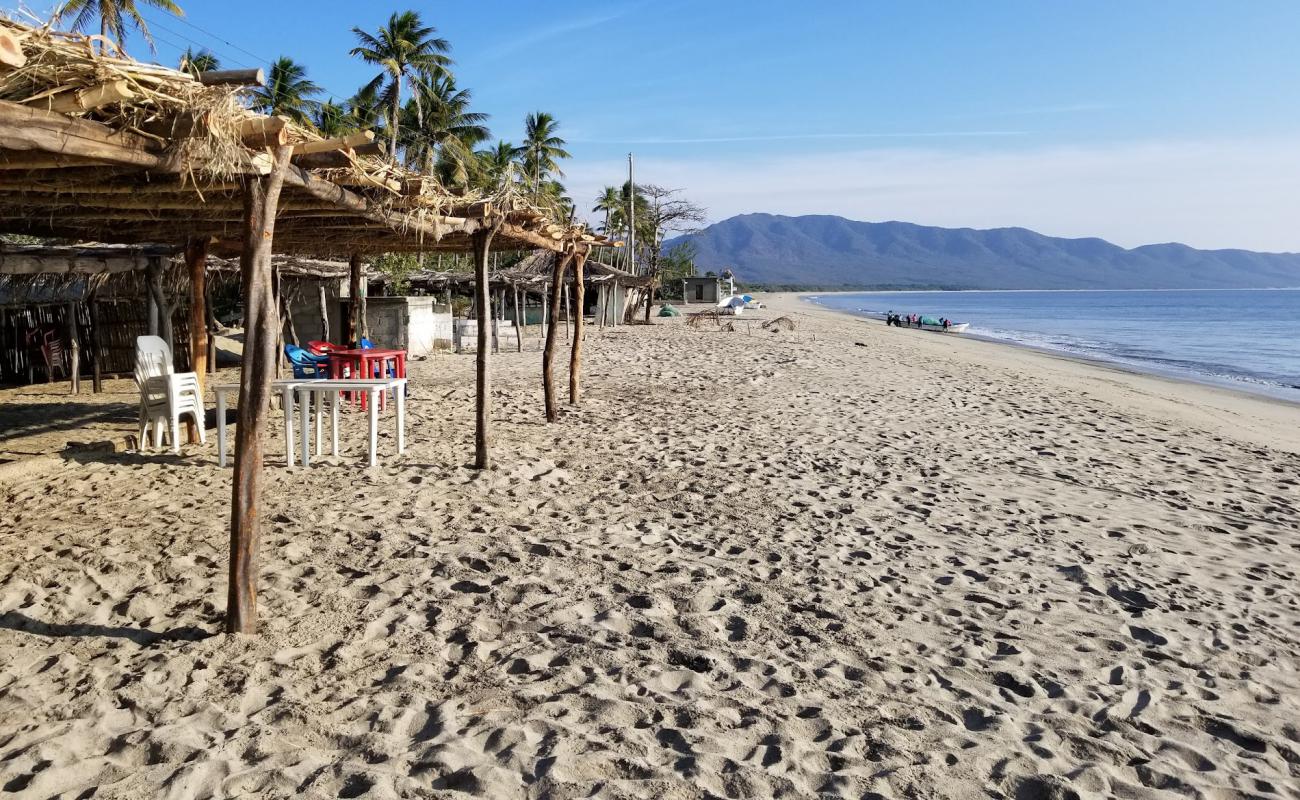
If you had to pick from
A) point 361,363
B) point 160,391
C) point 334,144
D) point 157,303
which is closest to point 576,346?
point 361,363

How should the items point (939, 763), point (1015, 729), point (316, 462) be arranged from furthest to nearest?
point (316, 462) → point (1015, 729) → point (939, 763)

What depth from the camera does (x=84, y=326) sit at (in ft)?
41.7

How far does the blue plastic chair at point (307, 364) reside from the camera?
9.02 m

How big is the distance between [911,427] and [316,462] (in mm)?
5996

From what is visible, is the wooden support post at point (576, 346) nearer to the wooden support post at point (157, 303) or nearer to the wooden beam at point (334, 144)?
the wooden support post at point (157, 303)

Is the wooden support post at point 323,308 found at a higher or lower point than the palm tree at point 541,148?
lower

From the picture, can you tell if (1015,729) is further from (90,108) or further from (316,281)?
(316,281)

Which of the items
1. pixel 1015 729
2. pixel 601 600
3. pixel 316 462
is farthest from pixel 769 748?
pixel 316 462

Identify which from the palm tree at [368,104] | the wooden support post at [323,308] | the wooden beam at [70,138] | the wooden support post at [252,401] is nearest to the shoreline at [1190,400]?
the wooden support post at [252,401]

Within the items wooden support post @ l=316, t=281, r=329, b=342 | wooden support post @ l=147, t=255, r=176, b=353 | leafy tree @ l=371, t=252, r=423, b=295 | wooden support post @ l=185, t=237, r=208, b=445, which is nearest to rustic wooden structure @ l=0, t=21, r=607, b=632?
wooden support post @ l=185, t=237, r=208, b=445

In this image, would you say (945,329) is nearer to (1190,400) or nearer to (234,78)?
(1190,400)

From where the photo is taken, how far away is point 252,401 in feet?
11.5

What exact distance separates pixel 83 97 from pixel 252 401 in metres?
1.30

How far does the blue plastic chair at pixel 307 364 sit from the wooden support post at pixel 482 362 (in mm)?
3038
